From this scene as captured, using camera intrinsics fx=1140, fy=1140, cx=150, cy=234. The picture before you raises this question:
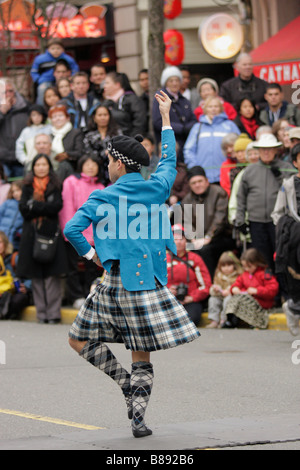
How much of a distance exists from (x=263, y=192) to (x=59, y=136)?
3903 millimetres

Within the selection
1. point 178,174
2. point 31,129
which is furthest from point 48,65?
point 178,174

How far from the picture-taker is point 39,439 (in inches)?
268

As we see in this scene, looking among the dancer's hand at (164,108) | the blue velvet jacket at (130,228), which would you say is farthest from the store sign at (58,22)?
the blue velvet jacket at (130,228)

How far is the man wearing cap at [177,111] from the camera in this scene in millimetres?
15414

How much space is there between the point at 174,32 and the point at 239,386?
14277 mm

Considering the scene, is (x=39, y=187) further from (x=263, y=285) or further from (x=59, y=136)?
(x=263, y=285)

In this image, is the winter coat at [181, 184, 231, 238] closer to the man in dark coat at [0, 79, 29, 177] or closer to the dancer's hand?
the man in dark coat at [0, 79, 29, 177]

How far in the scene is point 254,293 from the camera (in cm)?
1284

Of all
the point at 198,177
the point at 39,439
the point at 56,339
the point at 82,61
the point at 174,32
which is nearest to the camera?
the point at 39,439

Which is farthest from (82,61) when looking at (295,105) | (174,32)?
(295,105)

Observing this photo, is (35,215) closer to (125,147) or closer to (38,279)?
(38,279)

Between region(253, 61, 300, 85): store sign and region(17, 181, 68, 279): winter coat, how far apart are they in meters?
4.38

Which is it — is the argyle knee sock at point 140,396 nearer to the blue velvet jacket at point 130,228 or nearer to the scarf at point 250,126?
the blue velvet jacket at point 130,228
